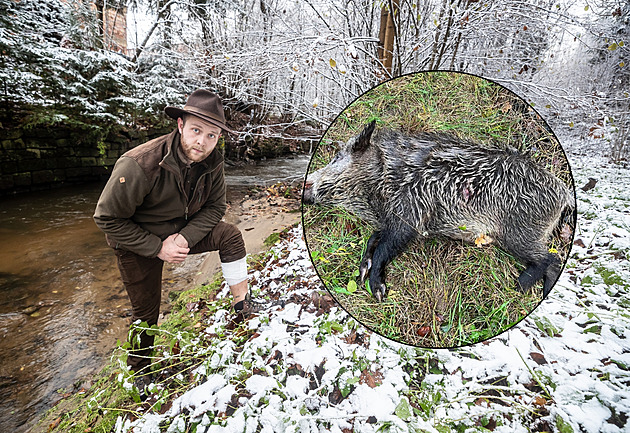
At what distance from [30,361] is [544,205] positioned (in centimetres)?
451

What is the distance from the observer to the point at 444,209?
1.20 m

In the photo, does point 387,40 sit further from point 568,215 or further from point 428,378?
point 428,378

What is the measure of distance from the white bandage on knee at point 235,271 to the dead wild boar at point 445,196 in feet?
5.11

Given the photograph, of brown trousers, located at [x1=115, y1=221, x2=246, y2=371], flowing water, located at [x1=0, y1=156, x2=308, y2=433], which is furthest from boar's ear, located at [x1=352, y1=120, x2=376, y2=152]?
flowing water, located at [x1=0, y1=156, x2=308, y2=433]

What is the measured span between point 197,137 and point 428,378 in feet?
7.00

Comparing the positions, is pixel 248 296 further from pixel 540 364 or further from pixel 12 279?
pixel 12 279

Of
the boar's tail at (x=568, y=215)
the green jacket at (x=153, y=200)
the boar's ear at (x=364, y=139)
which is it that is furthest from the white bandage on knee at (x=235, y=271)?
the boar's tail at (x=568, y=215)

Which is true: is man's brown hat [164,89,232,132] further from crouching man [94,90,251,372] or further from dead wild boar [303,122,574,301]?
dead wild boar [303,122,574,301]

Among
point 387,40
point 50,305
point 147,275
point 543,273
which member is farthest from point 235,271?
point 50,305

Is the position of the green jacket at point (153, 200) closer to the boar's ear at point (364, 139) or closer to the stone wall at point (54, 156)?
the boar's ear at point (364, 139)

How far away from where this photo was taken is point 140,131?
10.1 meters

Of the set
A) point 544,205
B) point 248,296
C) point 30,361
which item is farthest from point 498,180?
point 30,361

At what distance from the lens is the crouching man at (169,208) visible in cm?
205

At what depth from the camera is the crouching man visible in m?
2.05
